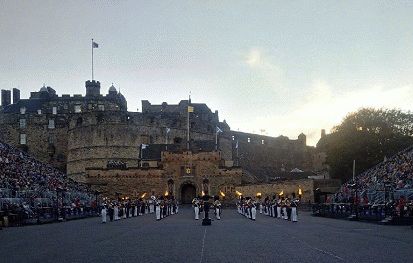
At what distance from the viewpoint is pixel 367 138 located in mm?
72438

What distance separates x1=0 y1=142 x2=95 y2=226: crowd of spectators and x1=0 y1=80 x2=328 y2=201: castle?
2642cm

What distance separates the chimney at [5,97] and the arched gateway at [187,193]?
153 feet

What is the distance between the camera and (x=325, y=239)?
17.7 metres

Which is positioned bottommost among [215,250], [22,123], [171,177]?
[215,250]

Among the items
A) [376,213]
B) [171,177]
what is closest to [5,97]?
[171,177]

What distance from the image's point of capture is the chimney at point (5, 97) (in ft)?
348

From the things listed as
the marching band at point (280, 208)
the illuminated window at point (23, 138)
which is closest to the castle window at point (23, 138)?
the illuminated window at point (23, 138)

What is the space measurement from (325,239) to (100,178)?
214ft

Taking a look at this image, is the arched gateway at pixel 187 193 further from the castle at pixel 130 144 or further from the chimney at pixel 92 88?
the chimney at pixel 92 88

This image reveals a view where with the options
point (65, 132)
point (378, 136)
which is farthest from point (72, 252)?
point (65, 132)

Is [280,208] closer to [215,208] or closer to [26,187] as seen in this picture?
[215,208]

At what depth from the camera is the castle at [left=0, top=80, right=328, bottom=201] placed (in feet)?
265

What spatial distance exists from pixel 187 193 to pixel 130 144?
1593cm

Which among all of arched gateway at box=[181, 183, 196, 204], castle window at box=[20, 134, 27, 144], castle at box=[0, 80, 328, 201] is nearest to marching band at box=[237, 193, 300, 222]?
castle at box=[0, 80, 328, 201]
